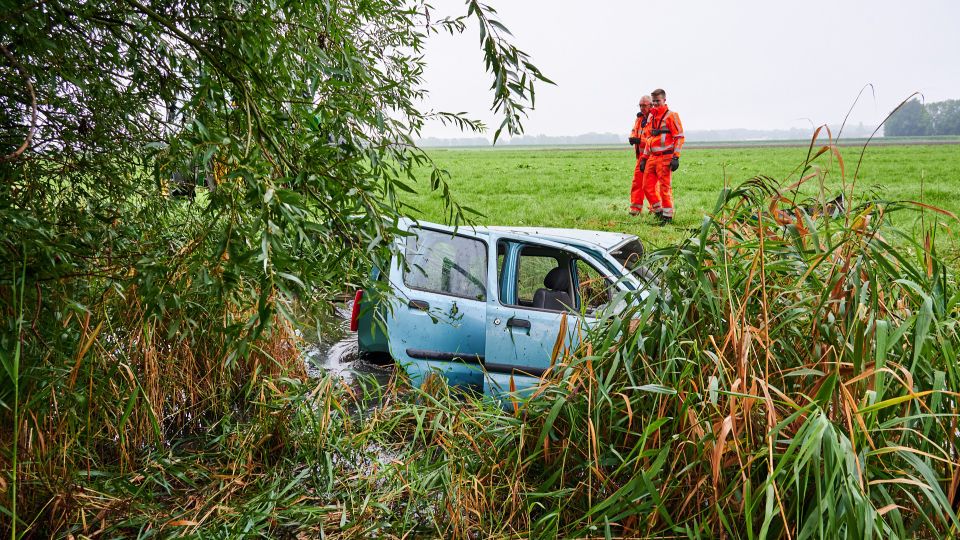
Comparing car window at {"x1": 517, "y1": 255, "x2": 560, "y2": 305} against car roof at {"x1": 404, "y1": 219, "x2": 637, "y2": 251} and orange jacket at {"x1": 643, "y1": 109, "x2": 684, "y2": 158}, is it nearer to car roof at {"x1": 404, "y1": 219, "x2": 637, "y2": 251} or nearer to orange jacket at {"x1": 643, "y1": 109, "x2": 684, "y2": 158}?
car roof at {"x1": 404, "y1": 219, "x2": 637, "y2": 251}

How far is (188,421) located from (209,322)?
77 centimetres

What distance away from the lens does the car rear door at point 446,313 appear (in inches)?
218

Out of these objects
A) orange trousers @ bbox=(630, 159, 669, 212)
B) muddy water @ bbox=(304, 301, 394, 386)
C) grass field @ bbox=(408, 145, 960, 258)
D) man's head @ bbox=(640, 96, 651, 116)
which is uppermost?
man's head @ bbox=(640, 96, 651, 116)

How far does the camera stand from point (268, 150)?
291cm

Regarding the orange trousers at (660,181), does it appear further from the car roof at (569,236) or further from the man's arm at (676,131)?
Answer: the car roof at (569,236)

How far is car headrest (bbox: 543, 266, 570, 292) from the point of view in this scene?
5971mm

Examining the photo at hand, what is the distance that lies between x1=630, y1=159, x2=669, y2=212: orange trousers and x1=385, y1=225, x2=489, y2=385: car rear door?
6.90 meters

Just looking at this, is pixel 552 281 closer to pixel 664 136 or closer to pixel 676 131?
pixel 664 136

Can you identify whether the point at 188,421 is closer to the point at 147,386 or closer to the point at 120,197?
the point at 147,386

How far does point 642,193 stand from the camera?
12.3 meters

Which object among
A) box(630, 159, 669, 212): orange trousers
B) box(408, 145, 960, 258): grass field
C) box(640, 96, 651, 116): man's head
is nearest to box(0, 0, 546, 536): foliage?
box(408, 145, 960, 258): grass field

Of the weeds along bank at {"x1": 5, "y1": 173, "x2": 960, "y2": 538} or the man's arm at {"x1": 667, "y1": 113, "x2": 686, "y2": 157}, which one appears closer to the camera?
the weeds along bank at {"x1": 5, "y1": 173, "x2": 960, "y2": 538}

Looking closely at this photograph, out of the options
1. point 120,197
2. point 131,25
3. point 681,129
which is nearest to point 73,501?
point 120,197

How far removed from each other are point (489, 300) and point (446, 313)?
372 millimetres
